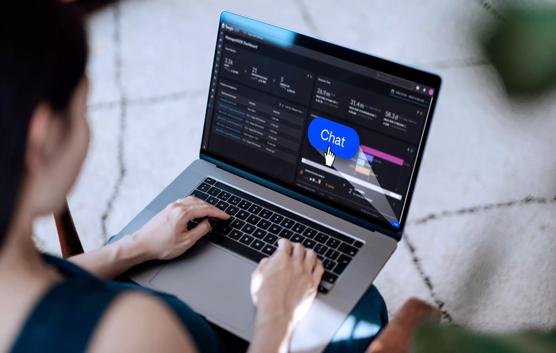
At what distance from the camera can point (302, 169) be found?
1.16m

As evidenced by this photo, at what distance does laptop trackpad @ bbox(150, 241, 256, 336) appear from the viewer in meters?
1.02

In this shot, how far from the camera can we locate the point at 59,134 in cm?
62

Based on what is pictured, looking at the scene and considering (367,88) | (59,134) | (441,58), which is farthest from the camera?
(441,58)

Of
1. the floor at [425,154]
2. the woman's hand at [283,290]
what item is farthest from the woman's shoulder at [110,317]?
the floor at [425,154]

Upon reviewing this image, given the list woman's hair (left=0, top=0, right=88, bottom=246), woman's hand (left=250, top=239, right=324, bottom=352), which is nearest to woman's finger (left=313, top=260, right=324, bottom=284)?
woman's hand (left=250, top=239, right=324, bottom=352)

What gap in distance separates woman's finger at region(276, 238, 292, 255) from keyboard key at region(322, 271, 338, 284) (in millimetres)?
70

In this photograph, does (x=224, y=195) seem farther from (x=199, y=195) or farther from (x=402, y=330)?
(x=402, y=330)

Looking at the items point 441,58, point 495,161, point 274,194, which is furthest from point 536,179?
point 274,194

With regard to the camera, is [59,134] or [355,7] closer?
[59,134]

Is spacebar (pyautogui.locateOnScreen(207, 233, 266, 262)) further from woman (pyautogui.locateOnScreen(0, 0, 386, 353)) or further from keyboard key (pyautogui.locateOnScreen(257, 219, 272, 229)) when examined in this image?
woman (pyautogui.locateOnScreen(0, 0, 386, 353))

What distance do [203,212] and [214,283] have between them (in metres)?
0.13

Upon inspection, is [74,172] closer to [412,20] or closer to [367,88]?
[367,88]

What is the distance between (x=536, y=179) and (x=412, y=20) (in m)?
0.88

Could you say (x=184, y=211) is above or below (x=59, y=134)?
below
